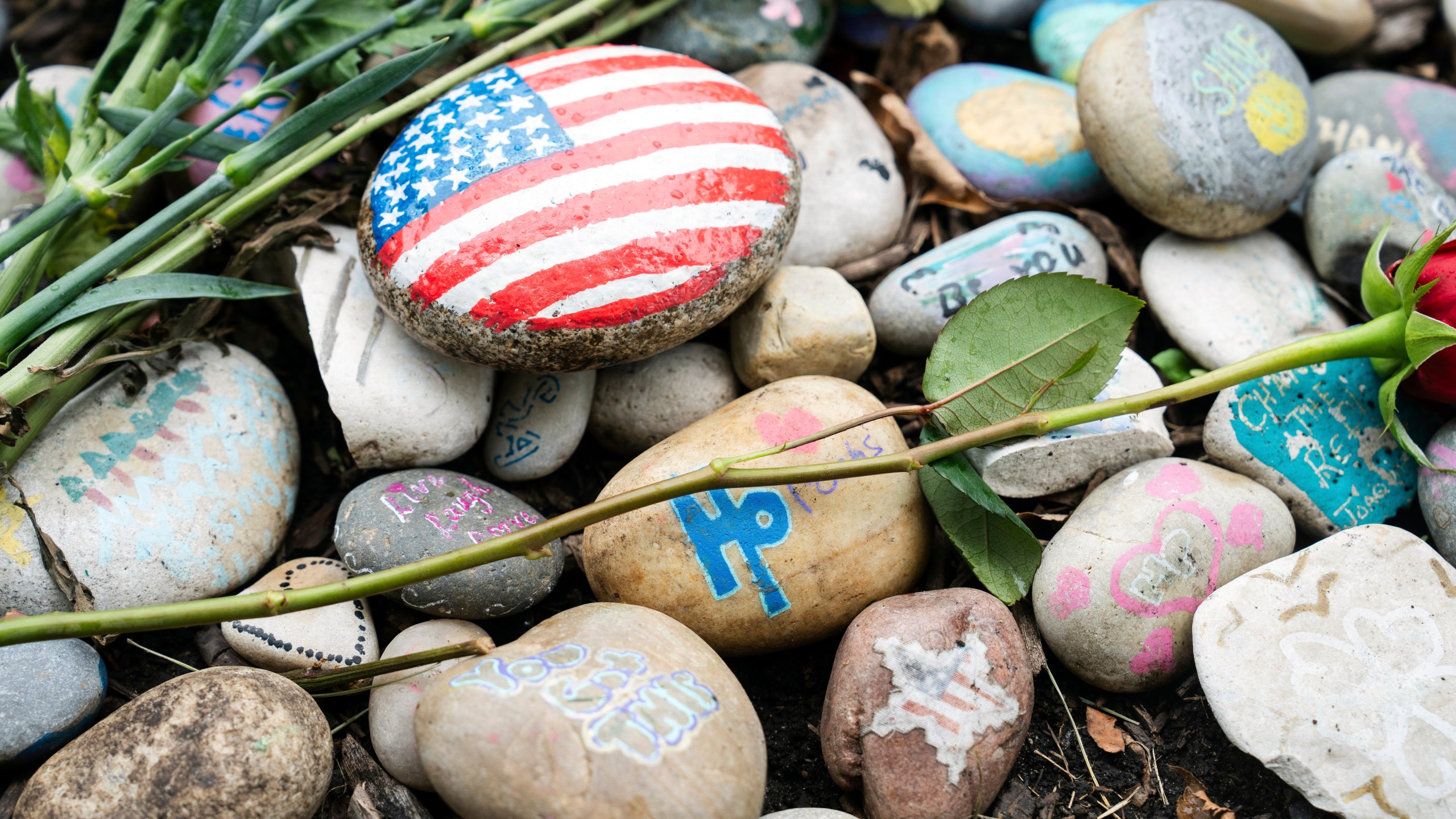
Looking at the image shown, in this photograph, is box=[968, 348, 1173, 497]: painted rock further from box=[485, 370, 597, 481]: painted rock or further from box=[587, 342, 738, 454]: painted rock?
box=[485, 370, 597, 481]: painted rock

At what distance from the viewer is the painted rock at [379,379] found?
1.68m

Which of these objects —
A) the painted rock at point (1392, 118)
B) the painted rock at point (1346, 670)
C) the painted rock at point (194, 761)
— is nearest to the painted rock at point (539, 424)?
the painted rock at point (194, 761)

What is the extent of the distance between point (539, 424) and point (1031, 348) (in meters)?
0.97

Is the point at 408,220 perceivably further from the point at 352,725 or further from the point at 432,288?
the point at 352,725

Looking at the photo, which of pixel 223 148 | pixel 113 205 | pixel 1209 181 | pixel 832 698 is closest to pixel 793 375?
pixel 832 698

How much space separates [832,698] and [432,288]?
0.98 meters

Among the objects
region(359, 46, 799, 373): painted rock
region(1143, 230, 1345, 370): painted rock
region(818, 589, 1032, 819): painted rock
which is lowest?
region(818, 589, 1032, 819): painted rock

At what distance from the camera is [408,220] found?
1577 millimetres

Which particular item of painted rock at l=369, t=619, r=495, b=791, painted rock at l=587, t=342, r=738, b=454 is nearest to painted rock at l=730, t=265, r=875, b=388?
painted rock at l=587, t=342, r=738, b=454

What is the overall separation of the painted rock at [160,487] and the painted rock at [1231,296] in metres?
1.87

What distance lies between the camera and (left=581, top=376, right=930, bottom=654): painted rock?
61.9 inches

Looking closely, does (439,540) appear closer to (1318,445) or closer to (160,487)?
(160,487)

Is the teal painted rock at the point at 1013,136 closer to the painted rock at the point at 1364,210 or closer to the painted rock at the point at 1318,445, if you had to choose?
the painted rock at the point at 1364,210

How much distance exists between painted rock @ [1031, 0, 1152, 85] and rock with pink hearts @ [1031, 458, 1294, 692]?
1170 mm
